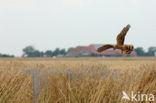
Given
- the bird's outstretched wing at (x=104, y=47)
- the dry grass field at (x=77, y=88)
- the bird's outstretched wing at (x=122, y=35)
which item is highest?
the bird's outstretched wing at (x=122, y=35)

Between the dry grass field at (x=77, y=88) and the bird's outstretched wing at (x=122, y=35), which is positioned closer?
the bird's outstretched wing at (x=122, y=35)

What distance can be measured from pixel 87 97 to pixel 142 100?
648 millimetres

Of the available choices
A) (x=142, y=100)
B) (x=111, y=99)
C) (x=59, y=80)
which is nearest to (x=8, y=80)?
(x=59, y=80)

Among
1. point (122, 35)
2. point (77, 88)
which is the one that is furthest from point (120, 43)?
point (77, 88)

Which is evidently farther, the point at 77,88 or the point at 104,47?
the point at 77,88

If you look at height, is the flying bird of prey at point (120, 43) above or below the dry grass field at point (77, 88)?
above

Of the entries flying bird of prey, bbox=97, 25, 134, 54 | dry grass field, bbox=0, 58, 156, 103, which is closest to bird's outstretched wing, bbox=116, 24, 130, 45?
flying bird of prey, bbox=97, 25, 134, 54

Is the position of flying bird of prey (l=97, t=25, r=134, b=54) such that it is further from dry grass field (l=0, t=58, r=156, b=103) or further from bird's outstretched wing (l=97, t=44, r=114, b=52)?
dry grass field (l=0, t=58, r=156, b=103)

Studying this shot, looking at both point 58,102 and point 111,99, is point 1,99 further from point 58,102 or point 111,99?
point 111,99

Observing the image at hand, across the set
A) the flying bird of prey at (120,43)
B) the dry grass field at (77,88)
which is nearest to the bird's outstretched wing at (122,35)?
the flying bird of prey at (120,43)

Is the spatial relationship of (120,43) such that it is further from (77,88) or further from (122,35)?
(77,88)

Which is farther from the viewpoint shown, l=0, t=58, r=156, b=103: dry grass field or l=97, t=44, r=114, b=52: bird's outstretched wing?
l=0, t=58, r=156, b=103: dry grass field

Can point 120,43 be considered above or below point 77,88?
above

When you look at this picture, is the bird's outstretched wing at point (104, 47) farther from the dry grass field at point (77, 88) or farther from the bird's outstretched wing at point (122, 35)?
the dry grass field at point (77, 88)
